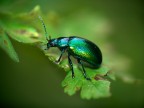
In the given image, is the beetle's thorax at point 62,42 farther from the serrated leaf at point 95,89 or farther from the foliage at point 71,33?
the serrated leaf at point 95,89

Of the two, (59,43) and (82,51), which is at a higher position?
(59,43)

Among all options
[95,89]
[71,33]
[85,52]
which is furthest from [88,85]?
[71,33]

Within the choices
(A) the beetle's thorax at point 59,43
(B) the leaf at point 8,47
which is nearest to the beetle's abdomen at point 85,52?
(A) the beetle's thorax at point 59,43

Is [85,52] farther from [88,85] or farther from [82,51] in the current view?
[88,85]

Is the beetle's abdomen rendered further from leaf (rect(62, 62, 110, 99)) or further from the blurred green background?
the blurred green background

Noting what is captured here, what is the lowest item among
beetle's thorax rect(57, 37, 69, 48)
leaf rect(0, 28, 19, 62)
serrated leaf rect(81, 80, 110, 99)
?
serrated leaf rect(81, 80, 110, 99)

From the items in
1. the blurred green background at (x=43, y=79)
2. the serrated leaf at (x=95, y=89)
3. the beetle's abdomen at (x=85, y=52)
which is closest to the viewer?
the serrated leaf at (x=95, y=89)

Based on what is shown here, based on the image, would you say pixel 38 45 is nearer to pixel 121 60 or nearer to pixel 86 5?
pixel 121 60

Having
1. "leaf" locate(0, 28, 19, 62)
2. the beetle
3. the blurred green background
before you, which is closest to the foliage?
"leaf" locate(0, 28, 19, 62)

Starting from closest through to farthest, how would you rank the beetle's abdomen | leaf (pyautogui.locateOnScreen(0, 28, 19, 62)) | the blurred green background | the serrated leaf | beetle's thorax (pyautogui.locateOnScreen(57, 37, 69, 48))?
the serrated leaf, leaf (pyautogui.locateOnScreen(0, 28, 19, 62)), the beetle's abdomen, beetle's thorax (pyautogui.locateOnScreen(57, 37, 69, 48)), the blurred green background
